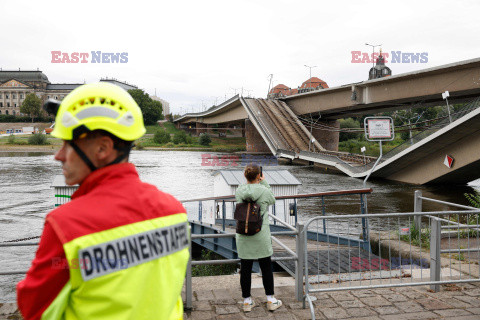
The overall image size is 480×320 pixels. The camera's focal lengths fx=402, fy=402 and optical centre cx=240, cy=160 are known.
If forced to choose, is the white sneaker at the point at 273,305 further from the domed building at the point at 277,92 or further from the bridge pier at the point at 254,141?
the bridge pier at the point at 254,141

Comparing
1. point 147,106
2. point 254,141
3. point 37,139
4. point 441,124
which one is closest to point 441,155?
point 441,124

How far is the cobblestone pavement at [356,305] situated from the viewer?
466cm

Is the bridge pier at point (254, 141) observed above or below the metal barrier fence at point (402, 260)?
above

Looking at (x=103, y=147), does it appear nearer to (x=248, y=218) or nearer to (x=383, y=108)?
(x=248, y=218)

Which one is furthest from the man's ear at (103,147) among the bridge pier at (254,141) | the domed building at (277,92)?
the bridge pier at (254,141)

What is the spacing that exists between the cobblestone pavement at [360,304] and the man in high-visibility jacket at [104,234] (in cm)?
311

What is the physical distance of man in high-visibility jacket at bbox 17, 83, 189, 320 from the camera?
1498mm

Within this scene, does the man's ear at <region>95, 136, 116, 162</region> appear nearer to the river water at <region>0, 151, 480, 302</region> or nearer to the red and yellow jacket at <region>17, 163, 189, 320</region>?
the red and yellow jacket at <region>17, 163, 189, 320</region>

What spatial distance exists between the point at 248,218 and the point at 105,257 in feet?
10.7

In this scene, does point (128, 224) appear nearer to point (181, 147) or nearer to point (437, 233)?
point (437, 233)

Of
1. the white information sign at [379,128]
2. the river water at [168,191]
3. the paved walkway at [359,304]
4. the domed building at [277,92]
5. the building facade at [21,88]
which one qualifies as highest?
the building facade at [21,88]

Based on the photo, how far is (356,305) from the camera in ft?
16.4

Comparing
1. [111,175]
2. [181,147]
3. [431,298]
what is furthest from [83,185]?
[181,147]

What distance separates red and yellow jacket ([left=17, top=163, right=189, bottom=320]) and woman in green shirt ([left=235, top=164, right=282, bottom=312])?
315 cm
